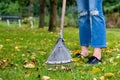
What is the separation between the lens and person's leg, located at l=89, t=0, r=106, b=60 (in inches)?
204

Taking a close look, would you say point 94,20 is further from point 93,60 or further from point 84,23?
point 93,60

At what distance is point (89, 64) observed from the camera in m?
4.96

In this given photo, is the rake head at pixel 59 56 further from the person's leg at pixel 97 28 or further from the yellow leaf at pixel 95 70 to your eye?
the person's leg at pixel 97 28

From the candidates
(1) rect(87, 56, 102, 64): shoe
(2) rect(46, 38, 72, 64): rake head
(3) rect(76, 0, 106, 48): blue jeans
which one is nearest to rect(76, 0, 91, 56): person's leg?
(3) rect(76, 0, 106, 48): blue jeans

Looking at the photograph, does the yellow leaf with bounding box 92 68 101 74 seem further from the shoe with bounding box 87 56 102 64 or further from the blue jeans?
the blue jeans

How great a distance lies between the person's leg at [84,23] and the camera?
213 inches

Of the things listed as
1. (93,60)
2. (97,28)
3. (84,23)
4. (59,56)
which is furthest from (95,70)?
(84,23)

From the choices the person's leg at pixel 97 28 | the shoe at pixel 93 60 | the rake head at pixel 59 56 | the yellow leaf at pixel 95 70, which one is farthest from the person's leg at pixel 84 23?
the yellow leaf at pixel 95 70

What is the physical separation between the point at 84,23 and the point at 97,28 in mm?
334

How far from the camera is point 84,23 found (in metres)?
5.50

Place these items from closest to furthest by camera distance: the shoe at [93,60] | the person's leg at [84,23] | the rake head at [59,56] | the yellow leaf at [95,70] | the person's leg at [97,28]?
the yellow leaf at [95,70], the rake head at [59,56], the shoe at [93,60], the person's leg at [97,28], the person's leg at [84,23]

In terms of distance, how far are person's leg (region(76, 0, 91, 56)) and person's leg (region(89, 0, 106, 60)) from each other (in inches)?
7.9

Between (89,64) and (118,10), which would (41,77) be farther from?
(118,10)

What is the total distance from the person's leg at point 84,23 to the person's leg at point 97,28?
20cm
